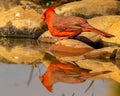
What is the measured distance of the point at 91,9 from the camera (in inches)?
401

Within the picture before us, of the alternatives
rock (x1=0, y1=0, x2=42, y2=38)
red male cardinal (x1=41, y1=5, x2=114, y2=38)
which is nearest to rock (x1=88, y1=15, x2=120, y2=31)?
red male cardinal (x1=41, y1=5, x2=114, y2=38)

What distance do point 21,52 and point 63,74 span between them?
189 centimetres

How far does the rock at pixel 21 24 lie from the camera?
985cm

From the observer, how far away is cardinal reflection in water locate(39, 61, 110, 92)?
5.96 metres

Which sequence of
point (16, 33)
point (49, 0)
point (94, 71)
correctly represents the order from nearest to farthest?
1. point (94, 71)
2. point (16, 33)
3. point (49, 0)

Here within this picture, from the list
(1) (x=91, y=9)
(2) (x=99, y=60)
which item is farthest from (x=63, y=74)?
(1) (x=91, y=9)

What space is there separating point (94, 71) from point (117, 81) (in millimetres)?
650

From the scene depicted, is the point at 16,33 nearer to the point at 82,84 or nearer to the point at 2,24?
the point at 2,24

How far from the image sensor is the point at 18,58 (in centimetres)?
752

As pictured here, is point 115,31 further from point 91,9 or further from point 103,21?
point 91,9

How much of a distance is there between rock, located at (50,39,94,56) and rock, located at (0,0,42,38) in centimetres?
179

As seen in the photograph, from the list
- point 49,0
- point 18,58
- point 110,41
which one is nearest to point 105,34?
point 110,41

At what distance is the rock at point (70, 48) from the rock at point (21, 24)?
1.79 meters

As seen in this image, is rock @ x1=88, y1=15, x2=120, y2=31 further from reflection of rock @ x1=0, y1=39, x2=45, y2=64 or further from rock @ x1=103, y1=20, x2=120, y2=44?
reflection of rock @ x1=0, y1=39, x2=45, y2=64
